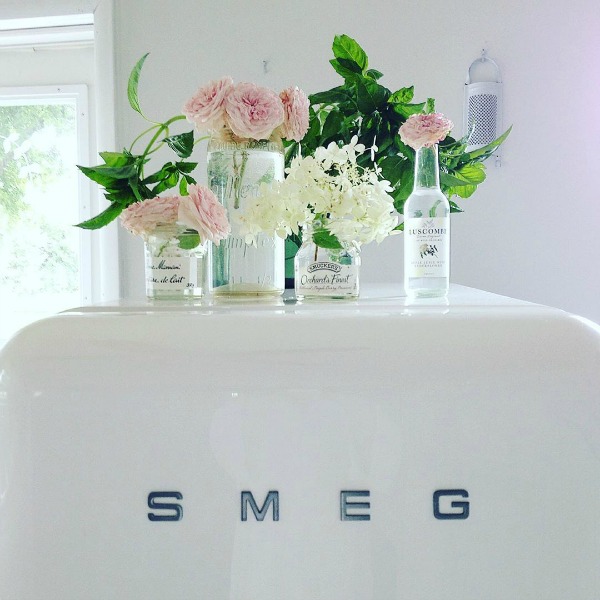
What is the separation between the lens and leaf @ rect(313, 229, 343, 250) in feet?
2.85

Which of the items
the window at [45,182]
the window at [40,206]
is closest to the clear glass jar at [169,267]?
the window at [45,182]

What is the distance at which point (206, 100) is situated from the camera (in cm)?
87

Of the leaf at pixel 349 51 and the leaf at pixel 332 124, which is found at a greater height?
the leaf at pixel 349 51

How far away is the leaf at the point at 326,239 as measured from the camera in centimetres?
87

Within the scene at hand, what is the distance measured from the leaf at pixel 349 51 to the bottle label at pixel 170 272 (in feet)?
1.47

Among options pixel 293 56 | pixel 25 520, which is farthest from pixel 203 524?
pixel 293 56

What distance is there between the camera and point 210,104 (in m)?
0.87

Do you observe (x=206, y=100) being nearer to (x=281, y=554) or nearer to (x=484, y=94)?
(x=281, y=554)

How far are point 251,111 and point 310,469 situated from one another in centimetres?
46

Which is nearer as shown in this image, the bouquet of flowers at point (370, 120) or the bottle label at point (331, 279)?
the bottle label at point (331, 279)

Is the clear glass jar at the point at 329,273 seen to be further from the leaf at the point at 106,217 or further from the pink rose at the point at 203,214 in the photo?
the leaf at the point at 106,217

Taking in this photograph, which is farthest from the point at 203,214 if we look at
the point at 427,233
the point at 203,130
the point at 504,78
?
the point at 504,78

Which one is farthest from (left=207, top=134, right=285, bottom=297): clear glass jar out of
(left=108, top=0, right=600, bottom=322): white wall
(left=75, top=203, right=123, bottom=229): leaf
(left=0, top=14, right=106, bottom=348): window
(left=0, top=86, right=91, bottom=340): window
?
(left=0, top=86, right=91, bottom=340): window

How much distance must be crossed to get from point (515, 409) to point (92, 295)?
2.13 m
